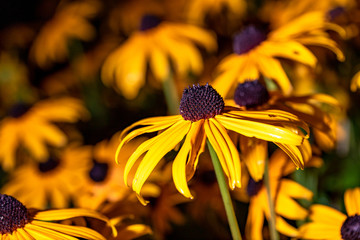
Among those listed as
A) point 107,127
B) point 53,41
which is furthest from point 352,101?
point 53,41

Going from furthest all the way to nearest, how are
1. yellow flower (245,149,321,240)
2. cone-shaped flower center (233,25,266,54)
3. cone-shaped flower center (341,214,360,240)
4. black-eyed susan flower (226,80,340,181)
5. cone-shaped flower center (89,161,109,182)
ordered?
cone-shaped flower center (89,161,109,182) < cone-shaped flower center (233,25,266,54) < yellow flower (245,149,321,240) < black-eyed susan flower (226,80,340,181) < cone-shaped flower center (341,214,360,240)

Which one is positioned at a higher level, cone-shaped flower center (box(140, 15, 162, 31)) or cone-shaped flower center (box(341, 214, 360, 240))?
cone-shaped flower center (box(140, 15, 162, 31))

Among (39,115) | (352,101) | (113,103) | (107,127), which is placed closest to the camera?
(352,101)

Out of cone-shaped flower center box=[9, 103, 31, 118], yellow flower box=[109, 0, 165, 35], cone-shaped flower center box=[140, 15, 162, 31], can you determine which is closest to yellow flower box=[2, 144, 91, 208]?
cone-shaped flower center box=[9, 103, 31, 118]

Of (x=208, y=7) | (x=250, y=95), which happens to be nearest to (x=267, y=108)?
(x=250, y=95)

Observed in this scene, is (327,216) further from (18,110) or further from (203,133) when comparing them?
(18,110)

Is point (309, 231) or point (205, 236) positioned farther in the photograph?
point (205, 236)

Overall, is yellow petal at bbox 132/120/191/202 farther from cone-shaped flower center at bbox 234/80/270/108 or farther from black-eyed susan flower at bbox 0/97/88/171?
black-eyed susan flower at bbox 0/97/88/171

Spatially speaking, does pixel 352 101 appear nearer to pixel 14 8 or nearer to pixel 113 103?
pixel 113 103
